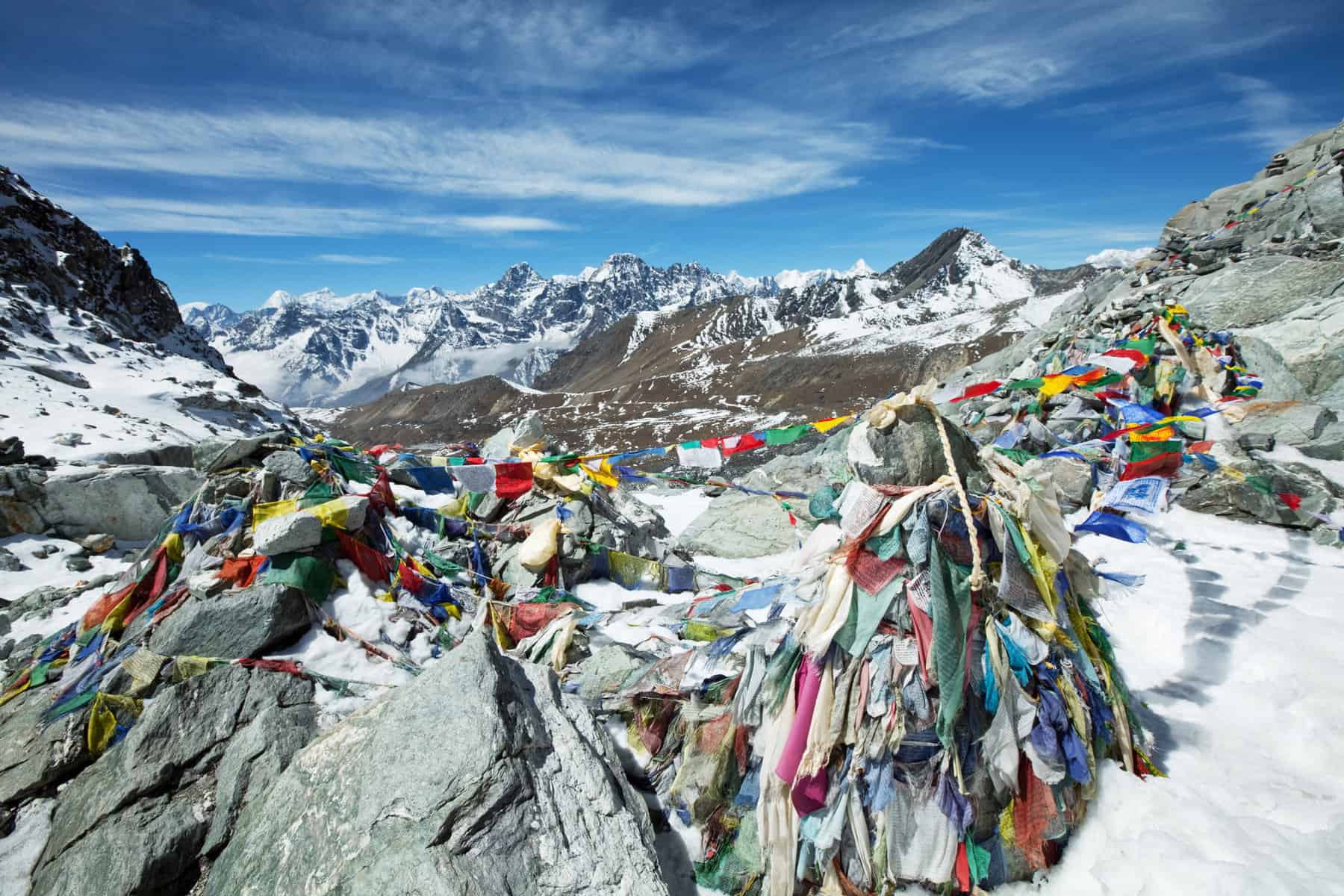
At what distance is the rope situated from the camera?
3.21 metres

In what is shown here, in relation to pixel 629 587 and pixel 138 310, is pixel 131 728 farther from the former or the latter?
pixel 138 310

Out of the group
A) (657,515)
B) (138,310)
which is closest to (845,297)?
(138,310)

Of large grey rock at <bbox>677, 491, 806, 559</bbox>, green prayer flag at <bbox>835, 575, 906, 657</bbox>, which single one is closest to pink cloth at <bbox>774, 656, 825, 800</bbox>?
green prayer flag at <bbox>835, 575, 906, 657</bbox>

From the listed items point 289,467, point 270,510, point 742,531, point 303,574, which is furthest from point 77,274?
point 742,531

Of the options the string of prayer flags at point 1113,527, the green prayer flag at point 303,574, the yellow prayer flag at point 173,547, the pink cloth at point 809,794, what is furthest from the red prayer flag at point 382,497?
the string of prayer flags at point 1113,527

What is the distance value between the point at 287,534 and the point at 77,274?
51.2 meters

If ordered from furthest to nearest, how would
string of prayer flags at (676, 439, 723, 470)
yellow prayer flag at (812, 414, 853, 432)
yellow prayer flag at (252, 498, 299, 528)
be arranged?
string of prayer flags at (676, 439, 723, 470)
yellow prayer flag at (812, 414, 853, 432)
yellow prayer flag at (252, 498, 299, 528)

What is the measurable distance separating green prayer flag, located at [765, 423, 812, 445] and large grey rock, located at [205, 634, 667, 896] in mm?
6749

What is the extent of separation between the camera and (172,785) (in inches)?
161

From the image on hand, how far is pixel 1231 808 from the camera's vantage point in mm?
3330

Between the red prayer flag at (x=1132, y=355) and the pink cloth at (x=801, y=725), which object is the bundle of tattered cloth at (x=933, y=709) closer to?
the pink cloth at (x=801, y=725)

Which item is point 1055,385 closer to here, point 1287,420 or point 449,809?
point 1287,420

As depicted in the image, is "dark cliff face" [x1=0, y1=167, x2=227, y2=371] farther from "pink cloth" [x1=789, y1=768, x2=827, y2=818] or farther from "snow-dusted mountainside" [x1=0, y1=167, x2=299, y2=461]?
"pink cloth" [x1=789, y1=768, x2=827, y2=818]

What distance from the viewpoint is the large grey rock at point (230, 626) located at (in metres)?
5.11
